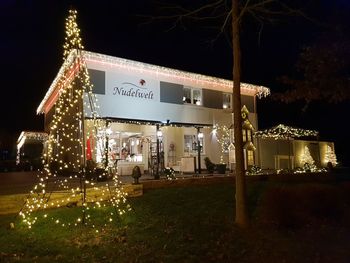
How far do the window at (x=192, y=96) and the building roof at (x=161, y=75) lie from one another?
0.33 m

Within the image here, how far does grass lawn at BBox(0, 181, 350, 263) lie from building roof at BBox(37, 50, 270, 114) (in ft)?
26.3

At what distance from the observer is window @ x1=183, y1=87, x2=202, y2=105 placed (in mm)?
21594

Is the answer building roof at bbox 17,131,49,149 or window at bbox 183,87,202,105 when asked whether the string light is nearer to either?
window at bbox 183,87,202,105

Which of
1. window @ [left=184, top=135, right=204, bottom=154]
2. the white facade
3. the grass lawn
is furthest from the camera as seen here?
window @ [left=184, top=135, right=204, bottom=154]

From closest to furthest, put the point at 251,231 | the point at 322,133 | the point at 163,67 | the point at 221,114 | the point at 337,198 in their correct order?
the point at 251,231 < the point at 337,198 < the point at 163,67 < the point at 221,114 < the point at 322,133

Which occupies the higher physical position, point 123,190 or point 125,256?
point 123,190

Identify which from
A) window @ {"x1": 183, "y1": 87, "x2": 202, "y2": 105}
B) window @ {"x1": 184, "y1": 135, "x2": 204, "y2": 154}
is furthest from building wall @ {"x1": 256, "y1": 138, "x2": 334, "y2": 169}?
window @ {"x1": 183, "y1": 87, "x2": 202, "y2": 105}

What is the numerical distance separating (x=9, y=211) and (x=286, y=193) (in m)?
6.85

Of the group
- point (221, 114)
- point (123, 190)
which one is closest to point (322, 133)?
point (221, 114)

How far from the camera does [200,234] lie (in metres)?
7.52

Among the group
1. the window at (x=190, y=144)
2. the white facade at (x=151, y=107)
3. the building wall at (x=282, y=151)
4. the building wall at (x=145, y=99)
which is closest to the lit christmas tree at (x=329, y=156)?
the building wall at (x=282, y=151)

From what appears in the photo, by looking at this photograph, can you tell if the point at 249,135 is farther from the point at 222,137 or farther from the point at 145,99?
the point at 145,99

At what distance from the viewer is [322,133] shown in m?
37.8

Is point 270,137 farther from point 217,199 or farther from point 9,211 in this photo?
point 9,211
